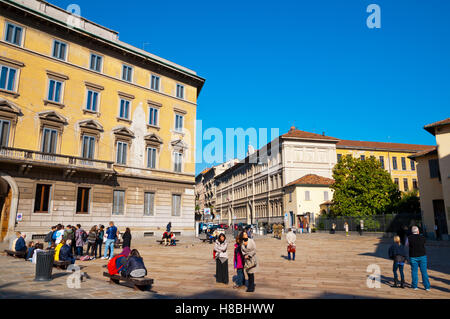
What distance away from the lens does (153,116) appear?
31.4 meters

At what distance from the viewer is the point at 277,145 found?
178 ft

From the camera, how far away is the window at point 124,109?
29547mm

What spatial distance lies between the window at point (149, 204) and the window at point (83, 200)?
17.6ft

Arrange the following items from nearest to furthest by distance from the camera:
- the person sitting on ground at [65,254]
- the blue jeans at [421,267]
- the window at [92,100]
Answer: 1. the blue jeans at [421,267]
2. the person sitting on ground at [65,254]
3. the window at [92,100]

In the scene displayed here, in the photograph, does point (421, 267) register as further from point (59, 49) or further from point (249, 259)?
point (59, 49)

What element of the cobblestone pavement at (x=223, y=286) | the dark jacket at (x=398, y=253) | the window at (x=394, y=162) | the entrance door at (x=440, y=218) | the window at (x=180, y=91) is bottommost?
the cobblestone pavement at (x=223, y=286)

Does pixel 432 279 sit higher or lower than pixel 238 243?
lower

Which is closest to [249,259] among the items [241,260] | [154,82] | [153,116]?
[241,260]

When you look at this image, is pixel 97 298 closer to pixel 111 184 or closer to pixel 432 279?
pixel 432 279

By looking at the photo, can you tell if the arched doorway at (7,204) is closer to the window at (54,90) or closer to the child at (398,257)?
the window at (54,90)

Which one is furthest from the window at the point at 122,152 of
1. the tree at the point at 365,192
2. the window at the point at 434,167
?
the window at the point at 434,167

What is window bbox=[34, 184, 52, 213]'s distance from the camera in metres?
23.5
